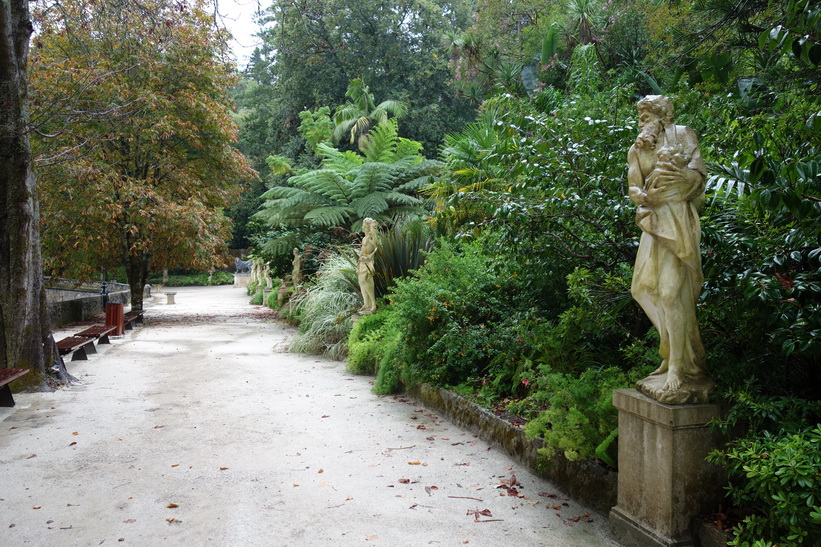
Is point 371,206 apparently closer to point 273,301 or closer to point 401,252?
point 401,252

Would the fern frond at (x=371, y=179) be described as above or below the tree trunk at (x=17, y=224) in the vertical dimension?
above

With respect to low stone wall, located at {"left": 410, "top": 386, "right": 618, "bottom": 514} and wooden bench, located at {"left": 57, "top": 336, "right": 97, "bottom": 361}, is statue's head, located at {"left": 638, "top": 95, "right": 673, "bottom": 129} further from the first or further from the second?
wooden bench, located at {"left": 57, "top": 336, "right": 97, "bottom": 361}

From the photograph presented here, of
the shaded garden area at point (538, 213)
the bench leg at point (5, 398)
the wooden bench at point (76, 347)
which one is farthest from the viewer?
the wooden bench at point (76, 347)

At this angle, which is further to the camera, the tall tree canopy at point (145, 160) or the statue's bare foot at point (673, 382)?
the tall tree canopy at point (145, 160)

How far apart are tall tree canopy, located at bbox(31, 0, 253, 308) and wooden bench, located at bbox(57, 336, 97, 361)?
3960 mm

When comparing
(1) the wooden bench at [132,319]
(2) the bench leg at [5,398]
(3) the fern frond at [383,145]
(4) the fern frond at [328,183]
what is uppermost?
(3) the fern frond at [383,145]

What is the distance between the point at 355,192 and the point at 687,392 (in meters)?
12.5

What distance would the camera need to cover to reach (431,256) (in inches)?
292

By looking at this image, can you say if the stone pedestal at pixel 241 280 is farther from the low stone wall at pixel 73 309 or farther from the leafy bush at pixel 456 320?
the leafy bush at pixel 456 320

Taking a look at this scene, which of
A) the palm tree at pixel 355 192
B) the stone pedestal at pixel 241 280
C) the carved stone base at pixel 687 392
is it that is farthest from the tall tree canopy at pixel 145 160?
the stone pedestal at pixel 241 280

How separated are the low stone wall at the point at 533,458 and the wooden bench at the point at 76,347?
5.74 metres

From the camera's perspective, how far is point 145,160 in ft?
52.9

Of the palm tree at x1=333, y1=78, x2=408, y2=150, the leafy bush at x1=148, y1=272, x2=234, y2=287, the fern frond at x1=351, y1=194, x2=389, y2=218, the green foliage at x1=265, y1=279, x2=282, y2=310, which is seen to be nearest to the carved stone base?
the fern frond at x1=351, y1=194, x2=389, y2=218

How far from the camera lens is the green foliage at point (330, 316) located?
10406 mm
